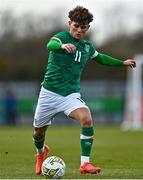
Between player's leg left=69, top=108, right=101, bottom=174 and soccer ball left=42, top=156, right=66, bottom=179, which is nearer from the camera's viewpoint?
soccer ball left=42, top=156, right=66, bottom=179

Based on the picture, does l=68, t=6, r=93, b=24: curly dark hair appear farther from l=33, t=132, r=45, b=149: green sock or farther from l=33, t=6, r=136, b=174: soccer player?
l=33, t=132, r=45, b=149: green sock

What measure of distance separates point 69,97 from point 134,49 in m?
48.1

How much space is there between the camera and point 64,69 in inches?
480

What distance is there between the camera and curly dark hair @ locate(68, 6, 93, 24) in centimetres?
1202

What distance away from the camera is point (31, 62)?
6012cm

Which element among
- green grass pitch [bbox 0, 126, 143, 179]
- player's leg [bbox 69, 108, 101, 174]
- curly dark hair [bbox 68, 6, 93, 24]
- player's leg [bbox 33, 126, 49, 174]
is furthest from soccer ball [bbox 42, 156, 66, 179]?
curly dark hair [bbox 68, 6, 93, 24]

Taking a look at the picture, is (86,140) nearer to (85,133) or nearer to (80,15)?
(85,133)

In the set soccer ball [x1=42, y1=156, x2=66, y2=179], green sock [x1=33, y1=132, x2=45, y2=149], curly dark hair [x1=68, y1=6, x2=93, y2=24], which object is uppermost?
curly dark hair [x1=68, y1=6, x2=93, y2=24]

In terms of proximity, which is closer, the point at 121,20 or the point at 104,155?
the point at 104,155

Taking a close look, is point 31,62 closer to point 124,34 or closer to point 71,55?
point 124,34

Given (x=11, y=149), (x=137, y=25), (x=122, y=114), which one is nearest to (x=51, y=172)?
(x=11, y=149)

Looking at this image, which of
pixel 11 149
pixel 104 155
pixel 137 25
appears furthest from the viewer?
pixel 137 25

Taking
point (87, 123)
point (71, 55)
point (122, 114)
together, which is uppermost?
point (71, 55)

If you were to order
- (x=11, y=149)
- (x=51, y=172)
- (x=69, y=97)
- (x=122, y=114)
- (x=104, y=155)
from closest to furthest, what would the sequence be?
(x=51, y=172) → (x=69, y=97) → (x=104, y=155) → (x=11, y=149) → (x=122, y=114)
